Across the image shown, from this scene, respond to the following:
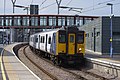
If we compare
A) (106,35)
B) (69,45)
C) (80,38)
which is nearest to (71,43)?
(69,45)

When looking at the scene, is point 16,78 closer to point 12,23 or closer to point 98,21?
point 98,21

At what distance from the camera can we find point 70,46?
25625mm

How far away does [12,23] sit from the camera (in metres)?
96.4

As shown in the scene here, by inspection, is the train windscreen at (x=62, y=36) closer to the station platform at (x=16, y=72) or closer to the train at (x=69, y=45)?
the train at (x=69, y=45)

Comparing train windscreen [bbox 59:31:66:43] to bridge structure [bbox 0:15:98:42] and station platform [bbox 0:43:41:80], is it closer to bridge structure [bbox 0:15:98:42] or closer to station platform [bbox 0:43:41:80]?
station platform [bbox 0:43:41:80]

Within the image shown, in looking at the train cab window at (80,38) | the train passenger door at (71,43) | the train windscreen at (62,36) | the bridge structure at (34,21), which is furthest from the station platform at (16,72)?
the bridge structure at (34,21)

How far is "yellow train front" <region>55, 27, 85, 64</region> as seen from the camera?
83.8 feet

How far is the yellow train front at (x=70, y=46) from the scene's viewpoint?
83.8ft

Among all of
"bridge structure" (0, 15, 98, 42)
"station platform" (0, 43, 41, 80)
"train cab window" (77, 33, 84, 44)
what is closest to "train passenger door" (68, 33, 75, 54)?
"train cab window" (77, 33, 84, 44)

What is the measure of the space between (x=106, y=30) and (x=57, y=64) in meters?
20.9

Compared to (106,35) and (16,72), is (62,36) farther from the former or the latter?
(106,35)

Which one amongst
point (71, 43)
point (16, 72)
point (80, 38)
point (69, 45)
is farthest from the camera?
point (80, 38)

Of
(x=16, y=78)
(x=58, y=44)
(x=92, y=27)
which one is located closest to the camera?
(x=16, y=78)

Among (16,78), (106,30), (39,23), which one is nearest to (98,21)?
(106,30)
